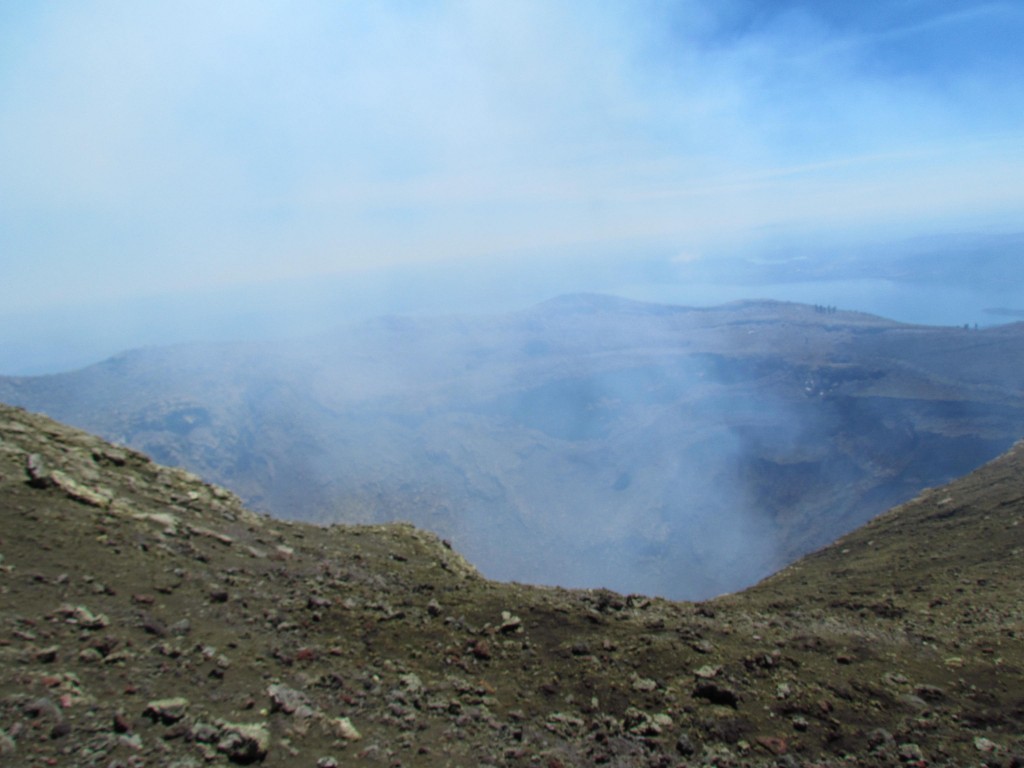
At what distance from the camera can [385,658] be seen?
8.84m

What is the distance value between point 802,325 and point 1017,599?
198m

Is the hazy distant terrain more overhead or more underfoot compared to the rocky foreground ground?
more underfoot

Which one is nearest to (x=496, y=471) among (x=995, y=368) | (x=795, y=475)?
(x=795, y=475)

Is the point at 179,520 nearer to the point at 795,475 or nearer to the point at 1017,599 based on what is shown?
the point at 1017,599

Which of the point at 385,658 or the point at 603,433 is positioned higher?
the point at 385,658

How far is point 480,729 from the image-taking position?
7.61 m

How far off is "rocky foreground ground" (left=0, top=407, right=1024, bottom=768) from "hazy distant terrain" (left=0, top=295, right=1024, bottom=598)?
83.8 metres

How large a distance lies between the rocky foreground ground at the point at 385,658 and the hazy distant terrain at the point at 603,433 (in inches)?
3301

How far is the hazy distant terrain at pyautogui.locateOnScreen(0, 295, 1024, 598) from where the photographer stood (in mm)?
98938

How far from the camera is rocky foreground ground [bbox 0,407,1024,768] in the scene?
658cm

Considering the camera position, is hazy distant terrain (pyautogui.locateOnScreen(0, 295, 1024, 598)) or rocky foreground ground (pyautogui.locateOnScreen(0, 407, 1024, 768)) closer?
rocky foreground ground (pyautogui.locateOnScreen(0, 407, 1024, 768))

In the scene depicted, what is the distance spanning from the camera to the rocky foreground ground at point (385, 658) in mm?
6578

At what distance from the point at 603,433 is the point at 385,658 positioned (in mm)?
136729

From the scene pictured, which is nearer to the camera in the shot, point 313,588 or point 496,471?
point 313,588
